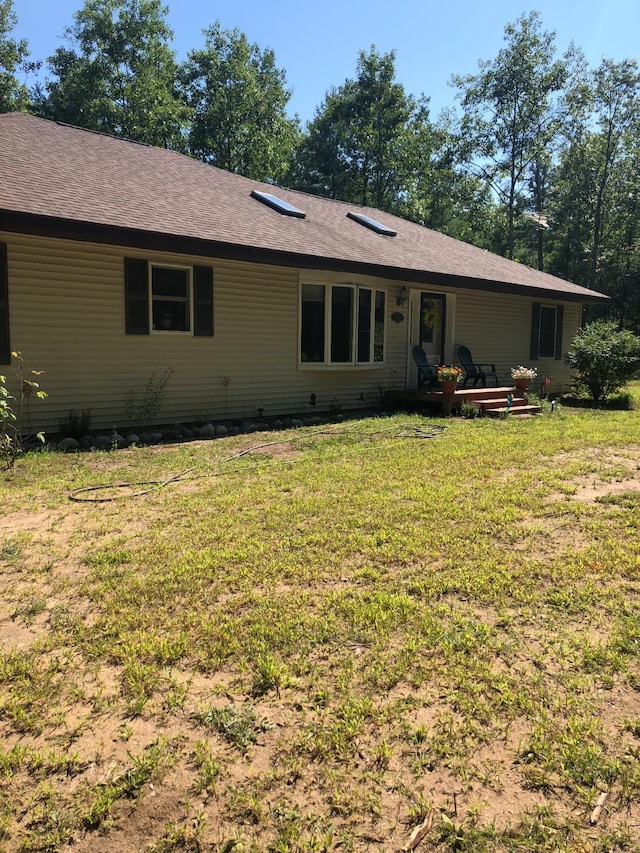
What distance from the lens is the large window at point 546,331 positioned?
14617 mm

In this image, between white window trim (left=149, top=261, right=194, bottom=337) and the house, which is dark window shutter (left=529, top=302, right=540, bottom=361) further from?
white window trim (left=149, top=261, right=194, bottom=337)

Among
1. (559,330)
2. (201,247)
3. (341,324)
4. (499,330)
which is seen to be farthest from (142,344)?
(559,330)

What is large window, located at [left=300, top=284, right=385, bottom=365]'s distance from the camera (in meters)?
10.1

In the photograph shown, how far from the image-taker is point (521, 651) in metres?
2.54

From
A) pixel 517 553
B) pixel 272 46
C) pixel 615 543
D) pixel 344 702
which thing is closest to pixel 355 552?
pixel 517 553

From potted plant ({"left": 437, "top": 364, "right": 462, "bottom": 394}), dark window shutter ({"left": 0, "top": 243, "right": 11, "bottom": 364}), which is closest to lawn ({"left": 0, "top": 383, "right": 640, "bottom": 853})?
dark window shutter ({"left": 0, "top": 243, "right": 11, "bottom": 364})

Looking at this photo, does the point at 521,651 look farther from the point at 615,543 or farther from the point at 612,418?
the point at 612,418

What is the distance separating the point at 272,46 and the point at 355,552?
1474 inches

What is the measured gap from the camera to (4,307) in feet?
22.6

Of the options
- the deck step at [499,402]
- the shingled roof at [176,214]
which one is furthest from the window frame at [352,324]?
the deck step at [499,402]

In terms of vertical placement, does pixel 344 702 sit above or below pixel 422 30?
below

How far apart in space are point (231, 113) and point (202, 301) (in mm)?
25937

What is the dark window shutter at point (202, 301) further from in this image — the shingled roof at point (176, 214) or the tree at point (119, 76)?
the tree at point (119, 76)

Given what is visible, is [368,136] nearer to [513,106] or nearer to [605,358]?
[513,106]
